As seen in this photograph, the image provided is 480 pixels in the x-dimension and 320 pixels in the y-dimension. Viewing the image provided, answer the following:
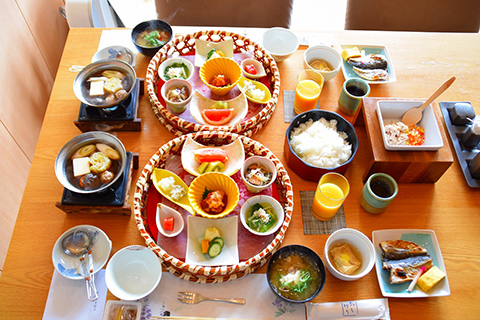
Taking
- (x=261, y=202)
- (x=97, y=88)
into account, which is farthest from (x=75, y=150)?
(x=261, y=202)

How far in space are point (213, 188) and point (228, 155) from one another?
8.2 inches

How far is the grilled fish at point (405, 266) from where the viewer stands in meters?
1.57

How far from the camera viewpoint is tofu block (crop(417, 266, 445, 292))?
1535 mm

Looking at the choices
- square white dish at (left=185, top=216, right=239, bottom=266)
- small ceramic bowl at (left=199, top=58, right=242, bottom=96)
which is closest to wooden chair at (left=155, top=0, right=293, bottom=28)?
small ceramic bowl at (left=199, top=58, right=242, bottom=96)

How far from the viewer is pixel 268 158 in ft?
5.97

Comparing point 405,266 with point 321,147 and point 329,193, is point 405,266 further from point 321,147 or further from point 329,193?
point 321,147

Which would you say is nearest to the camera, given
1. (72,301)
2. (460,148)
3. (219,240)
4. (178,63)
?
(72,301)

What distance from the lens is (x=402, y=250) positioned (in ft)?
5.35

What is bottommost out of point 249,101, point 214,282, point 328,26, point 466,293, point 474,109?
point 328,26

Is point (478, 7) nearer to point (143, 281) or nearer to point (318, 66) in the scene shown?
point (318, 66)

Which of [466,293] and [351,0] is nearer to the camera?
[466,293]

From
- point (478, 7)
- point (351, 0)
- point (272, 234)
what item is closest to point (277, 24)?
point (351, 0)

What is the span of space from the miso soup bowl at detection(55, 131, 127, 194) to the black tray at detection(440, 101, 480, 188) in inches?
72.7

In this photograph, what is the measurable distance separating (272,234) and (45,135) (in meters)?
1.44
